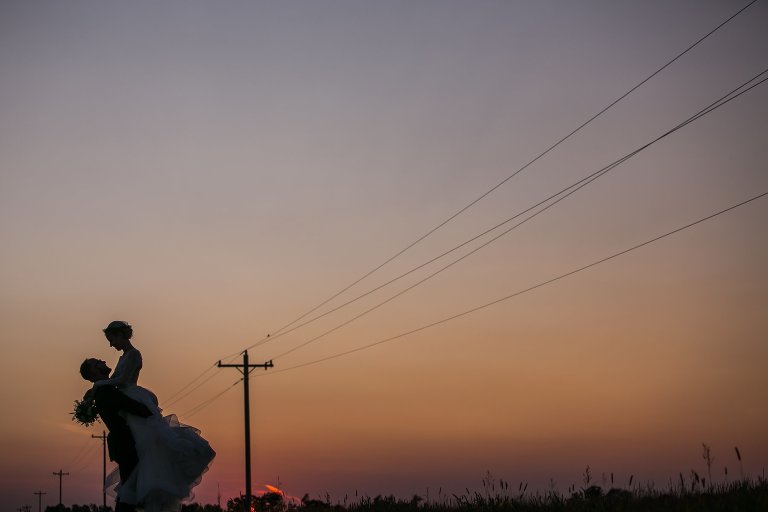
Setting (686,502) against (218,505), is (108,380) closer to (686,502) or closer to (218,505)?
(686,502)

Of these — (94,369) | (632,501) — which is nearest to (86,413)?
(94,369)

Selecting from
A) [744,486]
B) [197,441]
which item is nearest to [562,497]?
[744,486]

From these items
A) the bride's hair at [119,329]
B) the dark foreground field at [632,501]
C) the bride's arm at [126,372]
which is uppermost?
the bride's hair at [119,329]

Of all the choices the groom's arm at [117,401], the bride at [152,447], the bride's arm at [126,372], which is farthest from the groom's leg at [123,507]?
the bride's arm at [126,372]

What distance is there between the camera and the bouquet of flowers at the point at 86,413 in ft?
46.4

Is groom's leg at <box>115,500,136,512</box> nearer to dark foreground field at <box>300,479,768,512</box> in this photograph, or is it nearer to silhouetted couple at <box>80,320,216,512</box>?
silhouetted couple at <box>80,320,216,512</box>

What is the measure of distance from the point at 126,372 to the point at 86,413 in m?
1.53

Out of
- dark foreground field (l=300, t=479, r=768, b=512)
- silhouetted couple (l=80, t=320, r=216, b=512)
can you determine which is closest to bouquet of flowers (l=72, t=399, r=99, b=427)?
silhouetted couple (l=80, t=320, r=216, b=512)

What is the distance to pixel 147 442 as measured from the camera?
535 inches

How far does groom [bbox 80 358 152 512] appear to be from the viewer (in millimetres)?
13344

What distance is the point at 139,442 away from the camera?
1361cm

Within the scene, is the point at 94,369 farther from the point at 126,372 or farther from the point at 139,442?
the point at 139,442

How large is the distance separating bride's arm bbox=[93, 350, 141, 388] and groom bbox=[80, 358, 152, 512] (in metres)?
0.08

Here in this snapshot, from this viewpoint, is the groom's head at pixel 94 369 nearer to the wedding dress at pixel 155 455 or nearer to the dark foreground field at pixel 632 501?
the wedding dress at pixel 155 455
